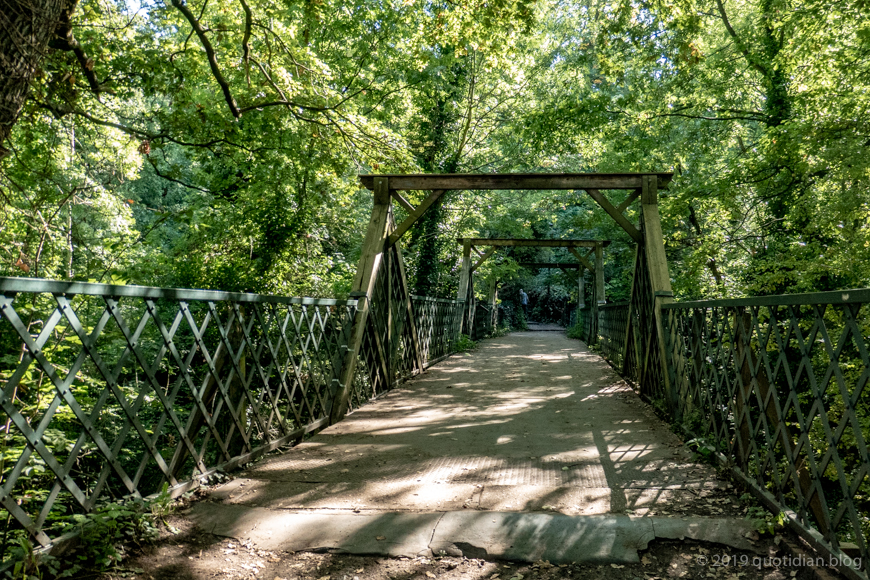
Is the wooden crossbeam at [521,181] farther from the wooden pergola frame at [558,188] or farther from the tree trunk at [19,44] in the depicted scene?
the tree trunk at [19,44]

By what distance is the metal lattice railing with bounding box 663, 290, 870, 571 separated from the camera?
2107 mm

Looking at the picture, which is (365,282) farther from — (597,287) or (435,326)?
(597,287)

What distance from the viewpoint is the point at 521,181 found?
22.2 feet

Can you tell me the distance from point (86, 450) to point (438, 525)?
3.49 m

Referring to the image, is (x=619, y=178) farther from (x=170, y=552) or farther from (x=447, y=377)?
(x=170, y=552)

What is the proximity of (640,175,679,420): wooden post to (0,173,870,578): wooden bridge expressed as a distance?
2 centimetres

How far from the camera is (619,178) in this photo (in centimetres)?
676

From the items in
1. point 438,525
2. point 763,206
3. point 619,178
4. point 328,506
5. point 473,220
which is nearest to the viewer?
point 438,525

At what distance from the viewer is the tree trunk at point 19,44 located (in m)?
3.04

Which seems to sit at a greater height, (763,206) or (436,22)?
(436,22)

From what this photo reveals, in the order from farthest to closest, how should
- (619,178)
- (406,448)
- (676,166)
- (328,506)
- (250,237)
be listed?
(676,166) < (250,237) < (619,178) < (406,448) < (328,506)

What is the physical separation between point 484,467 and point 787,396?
201 cm

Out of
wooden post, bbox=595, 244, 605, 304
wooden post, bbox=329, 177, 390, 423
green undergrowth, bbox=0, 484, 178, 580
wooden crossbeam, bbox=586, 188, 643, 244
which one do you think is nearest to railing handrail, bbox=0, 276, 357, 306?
green undergrowth, bbox=0, 484, 178, 580

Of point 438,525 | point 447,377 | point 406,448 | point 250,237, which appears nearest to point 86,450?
point 406,448
